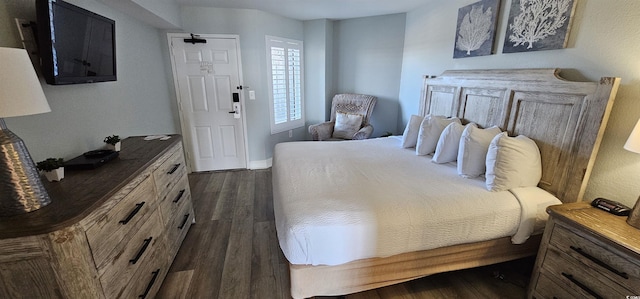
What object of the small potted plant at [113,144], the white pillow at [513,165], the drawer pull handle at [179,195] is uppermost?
the small potted plant at [113,144]

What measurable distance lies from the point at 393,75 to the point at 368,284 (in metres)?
3.32

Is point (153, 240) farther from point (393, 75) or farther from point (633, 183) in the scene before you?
point (393, 75)

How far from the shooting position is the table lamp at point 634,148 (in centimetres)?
124

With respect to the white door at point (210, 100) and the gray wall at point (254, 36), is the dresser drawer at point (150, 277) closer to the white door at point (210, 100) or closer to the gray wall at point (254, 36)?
the white door at point (210, 100)

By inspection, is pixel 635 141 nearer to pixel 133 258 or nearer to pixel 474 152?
pixel 474 152

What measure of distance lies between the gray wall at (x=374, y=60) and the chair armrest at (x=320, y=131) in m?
0.84

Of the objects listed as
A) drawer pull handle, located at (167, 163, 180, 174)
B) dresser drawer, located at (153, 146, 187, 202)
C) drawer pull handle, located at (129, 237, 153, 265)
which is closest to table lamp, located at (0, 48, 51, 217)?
drawer pull handle, located at (129, 237, 153, 265)

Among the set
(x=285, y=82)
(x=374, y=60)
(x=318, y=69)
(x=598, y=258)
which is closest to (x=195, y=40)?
(x=285, y=82)

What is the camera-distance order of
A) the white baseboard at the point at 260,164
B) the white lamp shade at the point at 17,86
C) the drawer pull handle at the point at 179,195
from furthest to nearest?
1. the white baseboard at the point at 260,164
2. the drawer pull handle at the point at 179,195
3. the white lamp shade at the point at 17,86

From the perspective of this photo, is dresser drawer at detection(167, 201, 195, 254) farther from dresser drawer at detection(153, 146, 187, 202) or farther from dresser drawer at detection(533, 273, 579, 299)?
dresser drawer at detection(533, 273, 579, 299)

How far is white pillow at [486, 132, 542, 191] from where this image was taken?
69.5 inches

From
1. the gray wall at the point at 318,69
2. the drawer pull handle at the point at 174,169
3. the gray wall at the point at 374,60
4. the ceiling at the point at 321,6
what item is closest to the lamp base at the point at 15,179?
the drawer pull handle at the point at 174,169

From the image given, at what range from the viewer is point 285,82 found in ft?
13.8

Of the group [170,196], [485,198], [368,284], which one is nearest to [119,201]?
[170,196]
